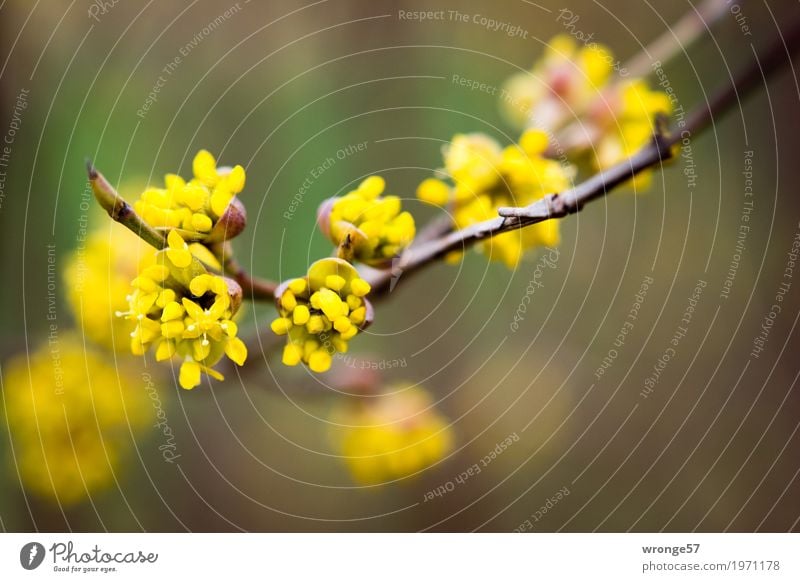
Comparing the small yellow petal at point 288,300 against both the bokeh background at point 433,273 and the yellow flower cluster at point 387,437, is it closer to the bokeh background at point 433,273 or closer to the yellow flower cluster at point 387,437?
the bokeh background at point 433,273

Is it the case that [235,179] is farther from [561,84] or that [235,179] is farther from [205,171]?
[561,84]

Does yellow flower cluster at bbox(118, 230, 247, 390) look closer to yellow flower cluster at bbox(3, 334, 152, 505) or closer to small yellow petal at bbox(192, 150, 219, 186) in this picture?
small yellow petal at bbox(192, 150, 219, 186)

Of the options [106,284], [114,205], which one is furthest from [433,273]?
[114,205]

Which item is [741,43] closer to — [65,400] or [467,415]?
[467,415]

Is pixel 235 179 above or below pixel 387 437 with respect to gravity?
above

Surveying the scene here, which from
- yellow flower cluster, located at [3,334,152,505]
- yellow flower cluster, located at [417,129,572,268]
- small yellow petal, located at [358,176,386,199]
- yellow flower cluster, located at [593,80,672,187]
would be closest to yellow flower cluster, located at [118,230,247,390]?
small yellow petal, located at [358,176,386,199]

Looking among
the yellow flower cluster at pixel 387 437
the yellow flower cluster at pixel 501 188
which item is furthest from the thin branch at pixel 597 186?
the yellow flower cluster at pixel 387 437
